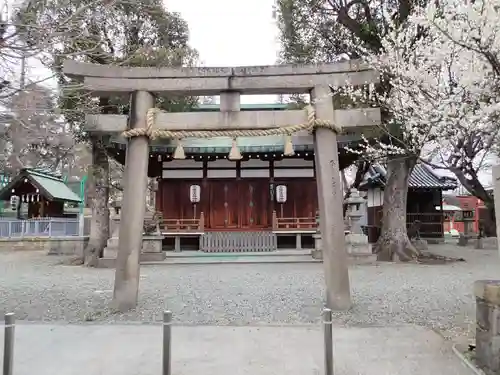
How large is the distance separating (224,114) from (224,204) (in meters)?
12.4

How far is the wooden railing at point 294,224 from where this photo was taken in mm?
18114

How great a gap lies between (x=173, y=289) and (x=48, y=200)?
2221 centimetres

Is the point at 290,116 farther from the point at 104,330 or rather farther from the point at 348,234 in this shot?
the point at 348,234

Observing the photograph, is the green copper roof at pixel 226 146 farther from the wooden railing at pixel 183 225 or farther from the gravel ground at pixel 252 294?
the gravel ground at pixel 252 294

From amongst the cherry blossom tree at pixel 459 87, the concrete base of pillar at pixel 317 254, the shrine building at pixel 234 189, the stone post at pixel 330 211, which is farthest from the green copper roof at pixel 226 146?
the cherry blossom tree at pixel 459 87

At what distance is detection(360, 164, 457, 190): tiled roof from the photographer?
80.1 ft

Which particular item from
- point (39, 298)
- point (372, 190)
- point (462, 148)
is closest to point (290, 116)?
point (462, 148)

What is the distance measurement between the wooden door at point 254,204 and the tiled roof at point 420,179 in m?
7.97

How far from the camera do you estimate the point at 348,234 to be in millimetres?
15242

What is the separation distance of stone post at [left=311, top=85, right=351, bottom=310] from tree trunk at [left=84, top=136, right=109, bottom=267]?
34.2 ft

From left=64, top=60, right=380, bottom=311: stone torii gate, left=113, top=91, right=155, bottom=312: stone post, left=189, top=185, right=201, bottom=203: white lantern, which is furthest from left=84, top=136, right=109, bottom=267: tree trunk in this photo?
left=113, top=91, right=155, bottom=312: stone post

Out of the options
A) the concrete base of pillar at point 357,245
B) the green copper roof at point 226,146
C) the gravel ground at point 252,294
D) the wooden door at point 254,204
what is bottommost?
the gravel ground at point 252,294

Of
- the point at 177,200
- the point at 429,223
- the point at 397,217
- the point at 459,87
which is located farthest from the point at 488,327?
the point at 429,223

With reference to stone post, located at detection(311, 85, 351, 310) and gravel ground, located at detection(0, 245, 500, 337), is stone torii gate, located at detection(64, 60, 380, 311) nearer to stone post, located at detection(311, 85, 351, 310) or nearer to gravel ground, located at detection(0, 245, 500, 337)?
stone post, located at detection(311, 85, 351, 310)
